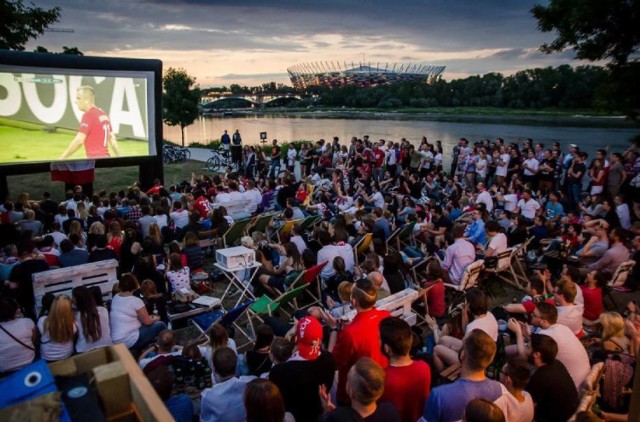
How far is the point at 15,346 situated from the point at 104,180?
14.7 m

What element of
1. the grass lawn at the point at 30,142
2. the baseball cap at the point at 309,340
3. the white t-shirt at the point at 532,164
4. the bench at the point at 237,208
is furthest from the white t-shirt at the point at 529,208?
the grass lawn at the point at 30,142

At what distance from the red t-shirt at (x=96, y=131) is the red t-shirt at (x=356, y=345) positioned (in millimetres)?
11993

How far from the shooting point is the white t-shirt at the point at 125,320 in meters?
4.57

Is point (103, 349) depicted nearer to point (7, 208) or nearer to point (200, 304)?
point (200, 304)

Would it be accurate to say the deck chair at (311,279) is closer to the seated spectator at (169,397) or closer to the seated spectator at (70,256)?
the seated spectator at (169,397)

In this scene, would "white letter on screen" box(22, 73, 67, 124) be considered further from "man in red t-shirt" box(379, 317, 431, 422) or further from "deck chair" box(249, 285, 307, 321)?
"man in red t-shirt" box(379, 317, 431, 422)

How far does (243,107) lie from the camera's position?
108m

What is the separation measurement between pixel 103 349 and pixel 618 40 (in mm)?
11870

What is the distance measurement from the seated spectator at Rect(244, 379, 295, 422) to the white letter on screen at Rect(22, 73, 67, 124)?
12396 mm

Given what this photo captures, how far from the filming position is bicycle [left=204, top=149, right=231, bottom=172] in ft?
62.0

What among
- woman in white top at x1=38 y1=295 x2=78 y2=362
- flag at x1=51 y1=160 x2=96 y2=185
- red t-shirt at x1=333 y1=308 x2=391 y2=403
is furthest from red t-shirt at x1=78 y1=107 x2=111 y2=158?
red t-shirt at x1=333 y1=308 x2=391 y2=403

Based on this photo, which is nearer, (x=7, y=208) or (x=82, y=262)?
(x=82, y=262)

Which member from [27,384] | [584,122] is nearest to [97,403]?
[27,384]

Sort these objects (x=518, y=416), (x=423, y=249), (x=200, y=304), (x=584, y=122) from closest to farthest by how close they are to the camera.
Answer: (x=518, y=416) → (x=200, y=304) → (x=423, y=249) → (x=584, y=122)
